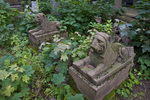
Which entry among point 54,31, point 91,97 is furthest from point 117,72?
point 54,31

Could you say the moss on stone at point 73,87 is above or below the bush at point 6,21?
below

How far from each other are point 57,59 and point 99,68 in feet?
4.61

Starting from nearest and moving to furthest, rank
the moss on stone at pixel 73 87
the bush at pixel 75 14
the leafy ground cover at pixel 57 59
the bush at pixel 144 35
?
the leafy ground cover at pixel 57 59
the moss on stone at pixel 73 87
the bush at pixel 144 35
the bush at pixel 75 14

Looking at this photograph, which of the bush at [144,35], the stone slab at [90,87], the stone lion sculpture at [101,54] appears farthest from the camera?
the bush at [144,35]

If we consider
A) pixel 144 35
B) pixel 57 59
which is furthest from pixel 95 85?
pixel 144 35

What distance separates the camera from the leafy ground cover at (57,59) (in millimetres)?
2217

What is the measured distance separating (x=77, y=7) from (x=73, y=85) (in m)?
3.73

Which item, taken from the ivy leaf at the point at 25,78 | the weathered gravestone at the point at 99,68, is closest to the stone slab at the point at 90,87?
the weathered gravestone at the point at 99,68

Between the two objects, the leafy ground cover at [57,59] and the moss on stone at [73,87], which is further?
the moss on stone at [73,87]

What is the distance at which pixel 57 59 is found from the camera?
3.02 m

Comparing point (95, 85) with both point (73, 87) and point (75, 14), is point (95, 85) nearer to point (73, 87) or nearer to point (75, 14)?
point (73, 87)

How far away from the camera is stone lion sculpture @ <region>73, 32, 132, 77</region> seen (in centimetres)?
181

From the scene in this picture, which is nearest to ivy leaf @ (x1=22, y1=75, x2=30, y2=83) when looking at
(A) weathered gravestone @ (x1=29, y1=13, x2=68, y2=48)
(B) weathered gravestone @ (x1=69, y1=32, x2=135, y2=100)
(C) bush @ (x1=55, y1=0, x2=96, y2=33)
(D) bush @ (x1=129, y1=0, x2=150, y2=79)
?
(B) weathered gravestone @ (x1=69, y1=32, x2=135, y2=100)

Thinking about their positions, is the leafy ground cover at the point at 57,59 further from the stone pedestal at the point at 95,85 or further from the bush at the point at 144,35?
the stone pedestal at the point at 95,85
